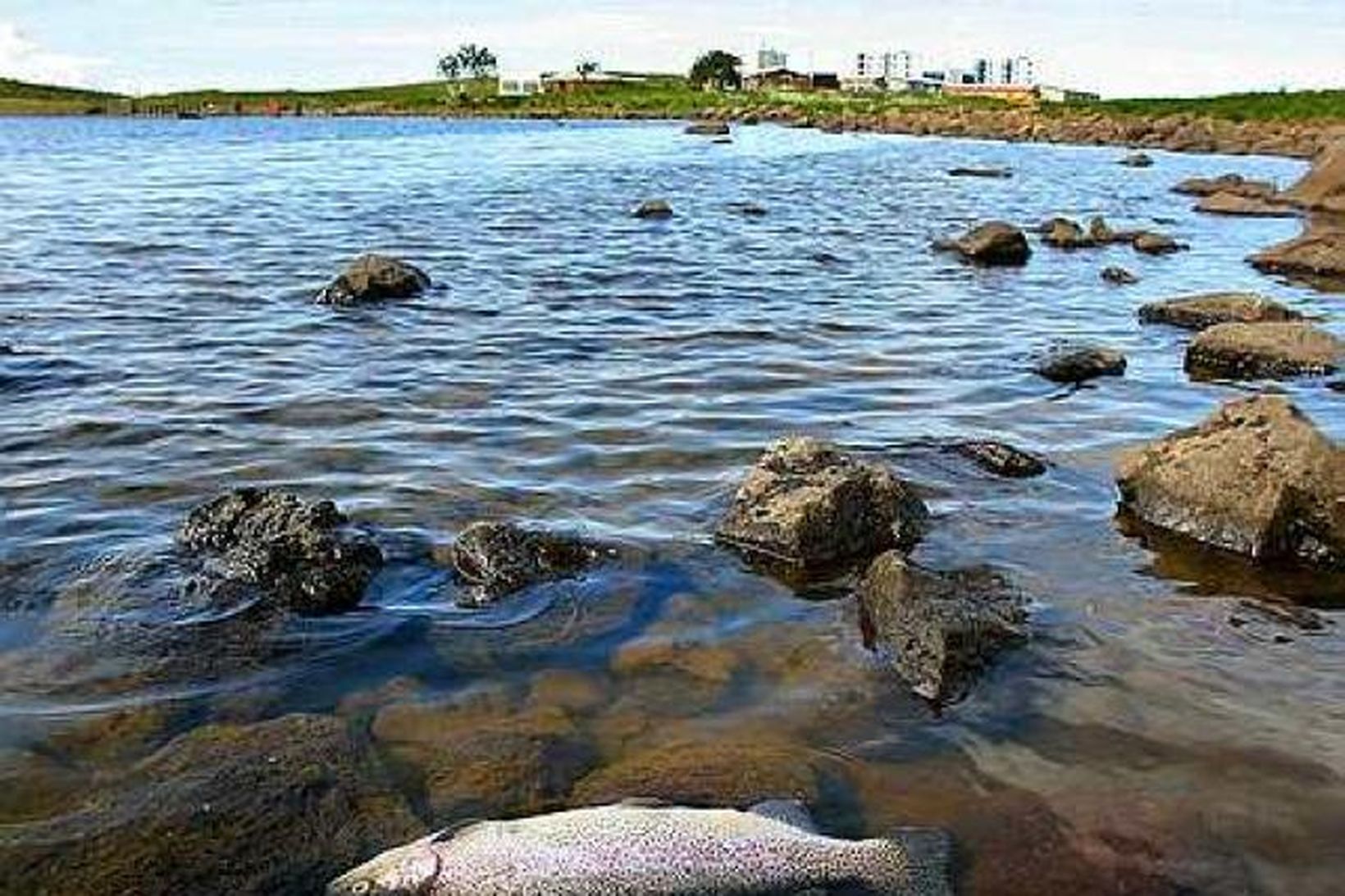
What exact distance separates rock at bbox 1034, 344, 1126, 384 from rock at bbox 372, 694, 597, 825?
377 inches

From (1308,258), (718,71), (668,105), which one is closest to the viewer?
(1308,258)

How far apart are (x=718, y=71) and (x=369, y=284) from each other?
578ft

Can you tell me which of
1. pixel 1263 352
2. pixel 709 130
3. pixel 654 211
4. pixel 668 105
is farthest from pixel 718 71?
pixel 1263 352

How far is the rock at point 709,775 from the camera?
599cm

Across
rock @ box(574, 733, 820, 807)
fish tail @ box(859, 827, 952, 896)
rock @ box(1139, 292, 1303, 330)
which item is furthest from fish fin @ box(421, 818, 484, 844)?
rock @ box(1139, 292, 1303, 330)

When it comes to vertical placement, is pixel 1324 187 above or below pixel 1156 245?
above

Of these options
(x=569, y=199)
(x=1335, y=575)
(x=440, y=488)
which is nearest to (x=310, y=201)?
Result: (x=569, y=199)

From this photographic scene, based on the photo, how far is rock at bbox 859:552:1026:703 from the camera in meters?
7.13

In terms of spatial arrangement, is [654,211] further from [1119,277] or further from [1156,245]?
[1119,277]

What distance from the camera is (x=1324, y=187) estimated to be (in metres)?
37.4

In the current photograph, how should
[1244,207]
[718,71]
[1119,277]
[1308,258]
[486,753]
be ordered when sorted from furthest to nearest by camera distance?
[718,71]
[1244,207]
[1308,258]
[1119,277]
[486,753]

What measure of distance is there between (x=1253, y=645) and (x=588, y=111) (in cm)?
14325

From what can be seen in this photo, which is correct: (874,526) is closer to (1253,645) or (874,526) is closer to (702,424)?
(1253,645)

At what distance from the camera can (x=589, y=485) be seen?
34.9 feet
